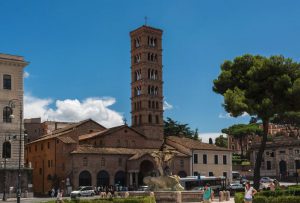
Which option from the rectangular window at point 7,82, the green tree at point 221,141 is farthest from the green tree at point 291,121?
the rectangular window at point 7,82

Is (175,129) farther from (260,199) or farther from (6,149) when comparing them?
(260,199)

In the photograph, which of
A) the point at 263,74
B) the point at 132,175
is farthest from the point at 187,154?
the point at 263,74

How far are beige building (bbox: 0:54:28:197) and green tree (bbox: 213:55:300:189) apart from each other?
2570 centimetres

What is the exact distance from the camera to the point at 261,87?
4634 centimetres

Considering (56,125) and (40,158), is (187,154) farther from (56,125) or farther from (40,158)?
(56,125)

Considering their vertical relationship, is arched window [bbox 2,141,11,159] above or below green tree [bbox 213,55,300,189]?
below

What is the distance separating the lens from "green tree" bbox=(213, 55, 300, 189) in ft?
A: 147

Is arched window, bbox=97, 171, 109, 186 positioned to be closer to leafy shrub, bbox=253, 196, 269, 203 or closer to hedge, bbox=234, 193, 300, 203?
hedge, bbox=234, 193, 300, 203

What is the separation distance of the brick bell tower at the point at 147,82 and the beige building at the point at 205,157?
14.1ft

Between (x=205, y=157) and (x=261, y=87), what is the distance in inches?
1451

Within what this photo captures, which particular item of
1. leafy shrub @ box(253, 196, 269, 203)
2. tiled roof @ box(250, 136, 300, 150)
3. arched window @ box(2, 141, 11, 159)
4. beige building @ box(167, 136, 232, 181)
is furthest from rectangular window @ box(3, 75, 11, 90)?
tiled roof @ box(250, 136, 300, 150)

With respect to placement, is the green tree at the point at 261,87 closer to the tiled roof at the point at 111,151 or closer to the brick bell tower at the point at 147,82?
the tiled roof at the point at 111,151

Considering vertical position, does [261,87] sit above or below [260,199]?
above

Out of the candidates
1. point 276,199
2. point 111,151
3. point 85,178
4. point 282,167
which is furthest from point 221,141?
point 276,199
